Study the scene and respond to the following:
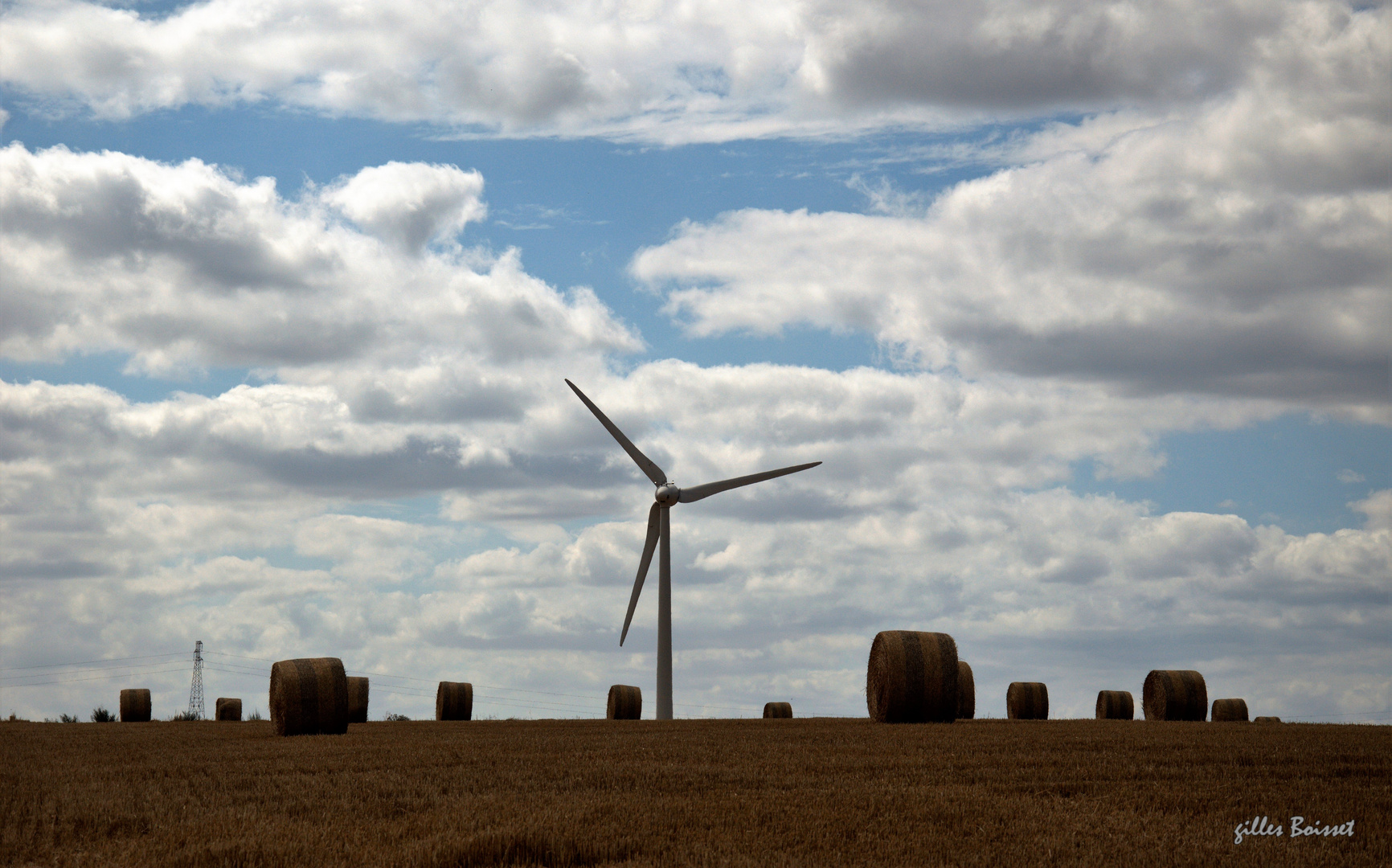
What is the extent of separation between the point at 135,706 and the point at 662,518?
23823 millimetres

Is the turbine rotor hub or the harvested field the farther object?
the turbine rotor hub

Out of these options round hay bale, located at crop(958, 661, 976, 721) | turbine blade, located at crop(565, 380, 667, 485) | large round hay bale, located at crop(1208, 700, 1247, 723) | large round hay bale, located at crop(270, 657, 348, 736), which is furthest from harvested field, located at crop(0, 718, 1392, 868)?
turbine blade, located at crop(565, 380, 667, 485)

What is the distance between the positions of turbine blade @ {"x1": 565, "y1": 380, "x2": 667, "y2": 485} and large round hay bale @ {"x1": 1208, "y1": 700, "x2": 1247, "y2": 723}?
2438 centimetres

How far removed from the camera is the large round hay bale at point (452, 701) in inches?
1884

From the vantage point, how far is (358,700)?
40.5m

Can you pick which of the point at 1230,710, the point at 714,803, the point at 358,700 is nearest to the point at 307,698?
the point at 358,700

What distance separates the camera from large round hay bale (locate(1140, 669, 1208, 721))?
131 feet

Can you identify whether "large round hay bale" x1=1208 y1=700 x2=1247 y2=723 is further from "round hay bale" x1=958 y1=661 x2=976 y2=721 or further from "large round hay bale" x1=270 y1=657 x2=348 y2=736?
"large round hay bale" x1=270 y1=657 x2=348 y2=736

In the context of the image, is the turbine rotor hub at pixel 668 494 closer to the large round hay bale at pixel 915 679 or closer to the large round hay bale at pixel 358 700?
the large round hay bale at pixel 358 700

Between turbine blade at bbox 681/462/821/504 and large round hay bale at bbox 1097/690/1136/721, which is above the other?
turbine blade at bbox 681/462/821/504

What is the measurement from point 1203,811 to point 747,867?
5835 millimetres

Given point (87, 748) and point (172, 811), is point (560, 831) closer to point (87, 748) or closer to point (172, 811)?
point (172, 811)

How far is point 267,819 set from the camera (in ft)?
41.4

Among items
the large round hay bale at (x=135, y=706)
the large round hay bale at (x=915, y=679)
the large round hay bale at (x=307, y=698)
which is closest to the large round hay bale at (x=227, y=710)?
the large round hay bale at (x=135, y=706)
